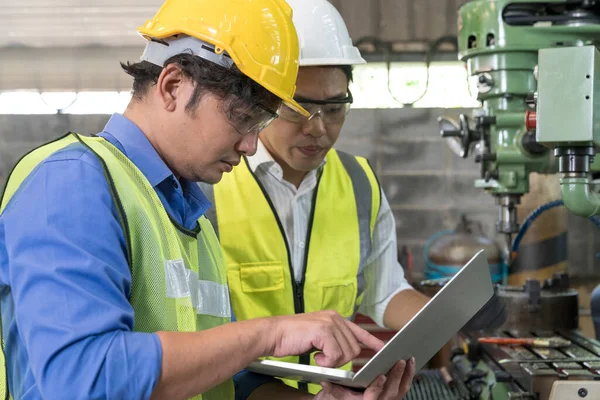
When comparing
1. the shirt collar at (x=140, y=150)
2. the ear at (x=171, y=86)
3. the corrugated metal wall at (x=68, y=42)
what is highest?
the corrugated metal wall at (x=68, y=42)

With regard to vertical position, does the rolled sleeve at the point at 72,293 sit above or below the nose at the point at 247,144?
below

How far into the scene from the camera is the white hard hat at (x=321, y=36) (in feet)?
6.05

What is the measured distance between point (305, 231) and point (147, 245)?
0.85m

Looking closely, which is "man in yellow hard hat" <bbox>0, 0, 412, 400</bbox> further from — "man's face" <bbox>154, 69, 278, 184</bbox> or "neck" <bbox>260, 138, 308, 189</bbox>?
"neck" <bbox>260, 138, 308, 189</bbox>

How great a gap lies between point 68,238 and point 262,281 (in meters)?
0.88

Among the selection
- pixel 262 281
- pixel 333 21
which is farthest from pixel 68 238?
pixel 333 21

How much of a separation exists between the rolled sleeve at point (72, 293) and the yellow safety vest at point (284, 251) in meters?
0.79

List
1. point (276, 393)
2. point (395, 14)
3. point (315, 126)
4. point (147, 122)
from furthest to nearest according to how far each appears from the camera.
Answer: point (395, 14), point (315, 126), point (276, 393), point (147, 122)

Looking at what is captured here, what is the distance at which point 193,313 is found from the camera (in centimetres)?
124

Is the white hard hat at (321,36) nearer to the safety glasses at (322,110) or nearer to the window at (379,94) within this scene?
the safety glasses at (322,110)

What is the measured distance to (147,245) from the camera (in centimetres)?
115

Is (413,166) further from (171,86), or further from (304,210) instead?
(171,86)

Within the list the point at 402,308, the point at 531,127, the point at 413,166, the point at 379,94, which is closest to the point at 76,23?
the point at 379,94

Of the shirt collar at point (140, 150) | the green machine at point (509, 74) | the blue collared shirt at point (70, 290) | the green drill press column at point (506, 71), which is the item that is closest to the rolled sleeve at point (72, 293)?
the blue collared shirt at point (70, 290)
